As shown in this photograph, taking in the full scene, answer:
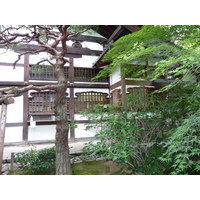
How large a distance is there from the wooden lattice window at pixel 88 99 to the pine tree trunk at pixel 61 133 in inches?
80.3

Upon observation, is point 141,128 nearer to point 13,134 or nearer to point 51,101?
point 51,101

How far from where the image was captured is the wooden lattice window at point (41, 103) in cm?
415

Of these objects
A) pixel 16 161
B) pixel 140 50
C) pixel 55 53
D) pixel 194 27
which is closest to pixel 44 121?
pixel 16 161

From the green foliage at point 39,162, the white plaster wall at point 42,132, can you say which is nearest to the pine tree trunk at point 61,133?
the green foliage at point 39,162

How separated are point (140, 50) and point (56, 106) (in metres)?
1.53

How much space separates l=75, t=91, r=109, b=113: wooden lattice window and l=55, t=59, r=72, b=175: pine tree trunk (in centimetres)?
204

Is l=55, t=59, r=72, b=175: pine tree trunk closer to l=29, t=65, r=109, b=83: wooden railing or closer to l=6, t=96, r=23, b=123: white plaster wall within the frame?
l=29, t=65, r=109, b=83: wooden railing

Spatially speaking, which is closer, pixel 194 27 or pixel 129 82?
pixel 194 27

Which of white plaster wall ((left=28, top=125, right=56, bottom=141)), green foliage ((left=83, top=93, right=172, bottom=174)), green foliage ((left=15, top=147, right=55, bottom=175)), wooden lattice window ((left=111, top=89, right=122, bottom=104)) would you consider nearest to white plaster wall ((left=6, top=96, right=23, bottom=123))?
white plaster wall ((left=28, top=125, right=56, bottom=141))

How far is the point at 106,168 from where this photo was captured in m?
2.33

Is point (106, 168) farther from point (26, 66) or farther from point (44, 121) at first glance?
A: point (26, 66)

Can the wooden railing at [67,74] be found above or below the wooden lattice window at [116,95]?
above

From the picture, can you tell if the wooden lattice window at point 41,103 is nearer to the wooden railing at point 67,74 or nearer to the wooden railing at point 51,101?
the wooden railing at point 51,101

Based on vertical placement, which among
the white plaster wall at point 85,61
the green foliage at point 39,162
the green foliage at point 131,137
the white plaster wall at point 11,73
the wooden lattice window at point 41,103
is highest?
the white plaster wall at point 85,61
